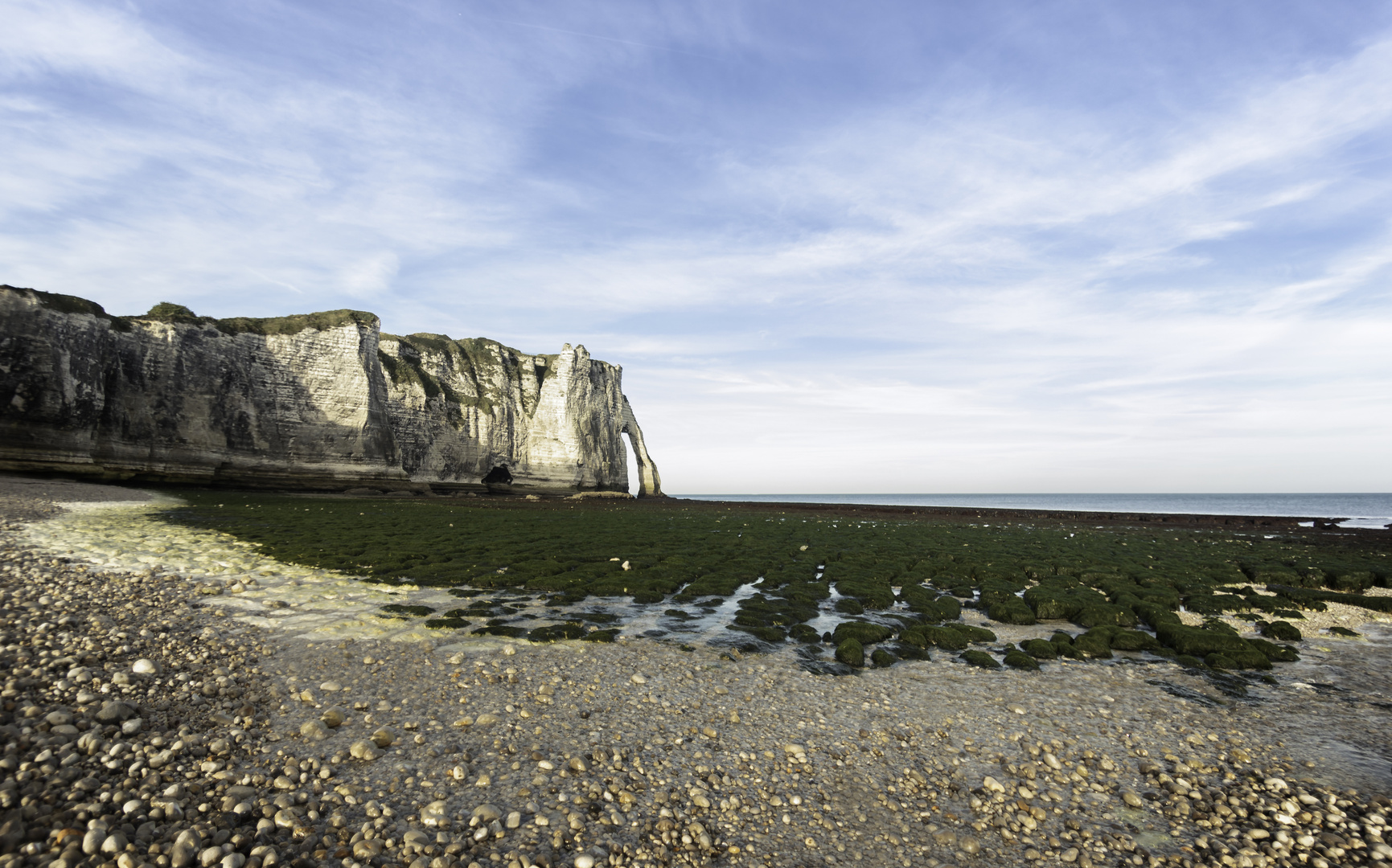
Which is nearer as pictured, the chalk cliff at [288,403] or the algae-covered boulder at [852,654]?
the algae-covered boulder at [852,654]

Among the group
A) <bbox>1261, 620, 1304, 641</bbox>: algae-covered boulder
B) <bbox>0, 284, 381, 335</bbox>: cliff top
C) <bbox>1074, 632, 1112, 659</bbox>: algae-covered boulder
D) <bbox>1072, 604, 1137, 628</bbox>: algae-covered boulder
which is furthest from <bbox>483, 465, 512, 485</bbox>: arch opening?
<bbox>1261, 620, 1304, 641</bbox>: algae-covered boulder

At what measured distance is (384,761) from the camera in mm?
6785

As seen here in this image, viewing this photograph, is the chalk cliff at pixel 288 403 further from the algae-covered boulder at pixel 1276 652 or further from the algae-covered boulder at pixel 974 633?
the algae-covered boulder at pixel 1276 652

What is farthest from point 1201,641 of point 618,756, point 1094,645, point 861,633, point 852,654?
point 618,756

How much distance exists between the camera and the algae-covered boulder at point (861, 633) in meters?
13.2

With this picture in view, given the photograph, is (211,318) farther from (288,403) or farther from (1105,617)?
(1105,617)

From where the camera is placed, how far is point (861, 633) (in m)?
13.4

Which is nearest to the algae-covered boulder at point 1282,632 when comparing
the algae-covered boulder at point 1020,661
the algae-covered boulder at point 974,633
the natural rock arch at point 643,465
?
the algae-covered boulder at point 974,633

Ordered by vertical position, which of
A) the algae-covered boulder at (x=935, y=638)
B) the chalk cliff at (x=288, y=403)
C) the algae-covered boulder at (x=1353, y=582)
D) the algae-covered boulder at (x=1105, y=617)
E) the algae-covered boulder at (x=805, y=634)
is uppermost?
the chalk cliff at (x=288, y=403)

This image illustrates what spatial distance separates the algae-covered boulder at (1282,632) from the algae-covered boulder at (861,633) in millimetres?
9818

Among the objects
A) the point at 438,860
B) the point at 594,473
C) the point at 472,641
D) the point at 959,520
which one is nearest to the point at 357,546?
the point at 472,641

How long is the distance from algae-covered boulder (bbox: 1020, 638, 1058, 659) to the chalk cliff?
6638cm

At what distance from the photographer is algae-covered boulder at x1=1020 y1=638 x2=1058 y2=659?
1268 cm

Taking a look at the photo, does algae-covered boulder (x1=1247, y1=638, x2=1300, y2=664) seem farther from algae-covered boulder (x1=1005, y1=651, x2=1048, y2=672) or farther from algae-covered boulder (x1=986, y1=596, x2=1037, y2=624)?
algae-covered boulder (x1=1005, y1=651, x2=1048, y2=672)
